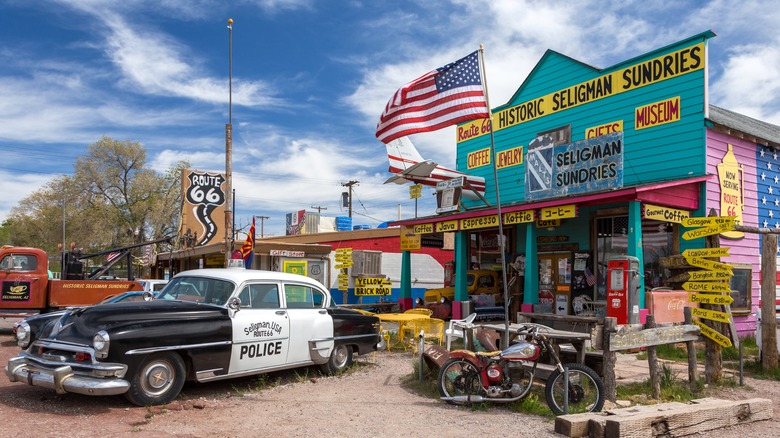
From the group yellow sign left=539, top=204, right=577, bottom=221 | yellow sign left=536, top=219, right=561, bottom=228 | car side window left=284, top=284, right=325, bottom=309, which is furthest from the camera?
yellow sign left=536, top=219, right=561, bottom=228

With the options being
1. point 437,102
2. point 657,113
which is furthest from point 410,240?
point 437,102

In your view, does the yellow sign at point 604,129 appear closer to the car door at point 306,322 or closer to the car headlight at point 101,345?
the car door at point 306,322

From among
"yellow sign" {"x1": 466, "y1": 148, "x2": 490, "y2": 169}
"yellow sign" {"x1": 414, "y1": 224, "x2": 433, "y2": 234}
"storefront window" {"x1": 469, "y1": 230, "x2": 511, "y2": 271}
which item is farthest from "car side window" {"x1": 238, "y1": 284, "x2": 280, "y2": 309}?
"storefront window" {"x1": 469, "y1": 230, "x2": 511, "y2": 271}

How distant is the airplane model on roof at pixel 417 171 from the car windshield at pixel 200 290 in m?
9.30

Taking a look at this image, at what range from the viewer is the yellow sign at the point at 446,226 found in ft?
55.6

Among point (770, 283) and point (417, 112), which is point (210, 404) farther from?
point (770, 283)

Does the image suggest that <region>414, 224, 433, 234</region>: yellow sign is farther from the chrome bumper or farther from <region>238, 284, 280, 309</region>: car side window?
the chrome bumper

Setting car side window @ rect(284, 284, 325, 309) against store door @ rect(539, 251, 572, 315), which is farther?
store door @ rect(539, 251, 572, 315)

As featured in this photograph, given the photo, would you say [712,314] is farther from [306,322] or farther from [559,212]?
[306,322]

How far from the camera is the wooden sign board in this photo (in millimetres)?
7336

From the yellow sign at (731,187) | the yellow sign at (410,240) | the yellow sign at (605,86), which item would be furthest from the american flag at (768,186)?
the yellow sign at (410,240)

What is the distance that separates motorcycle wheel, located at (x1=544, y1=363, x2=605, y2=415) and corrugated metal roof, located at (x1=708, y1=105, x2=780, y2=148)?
9.00m

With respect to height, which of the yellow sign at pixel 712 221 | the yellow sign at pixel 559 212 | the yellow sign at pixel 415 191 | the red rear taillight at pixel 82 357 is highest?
the yellow sign at pixel 415 191

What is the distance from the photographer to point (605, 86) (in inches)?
615
